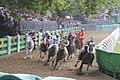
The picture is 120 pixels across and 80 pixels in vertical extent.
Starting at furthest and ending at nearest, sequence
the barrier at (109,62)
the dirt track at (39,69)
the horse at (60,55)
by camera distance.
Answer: the horse at (60,55), the dirt track at (39,69), the barrier at (109,62)

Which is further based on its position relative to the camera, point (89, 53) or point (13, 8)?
point (13, 8)

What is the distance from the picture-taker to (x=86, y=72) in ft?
51.8

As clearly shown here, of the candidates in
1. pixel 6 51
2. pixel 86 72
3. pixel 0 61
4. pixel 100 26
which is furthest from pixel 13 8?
pixel 100 26

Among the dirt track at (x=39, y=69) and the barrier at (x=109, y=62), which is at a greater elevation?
the barrier at (x=109, y=62)

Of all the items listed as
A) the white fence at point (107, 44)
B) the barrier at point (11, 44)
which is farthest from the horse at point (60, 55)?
the barrier at point (11, 44)

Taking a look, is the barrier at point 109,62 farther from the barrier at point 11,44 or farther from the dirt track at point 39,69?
the barrier at point 11,44

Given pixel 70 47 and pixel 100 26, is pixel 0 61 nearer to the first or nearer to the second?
pixel 70 47

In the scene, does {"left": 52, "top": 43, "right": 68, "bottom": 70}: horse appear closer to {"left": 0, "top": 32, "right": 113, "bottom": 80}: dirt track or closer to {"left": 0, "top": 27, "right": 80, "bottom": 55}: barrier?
{"left": 0, "top": 32, "right": 113, "bottom": 80}: dirt track

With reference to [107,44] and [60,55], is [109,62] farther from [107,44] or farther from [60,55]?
[107,44]

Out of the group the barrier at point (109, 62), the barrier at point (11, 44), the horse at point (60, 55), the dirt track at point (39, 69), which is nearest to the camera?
the barrier at point (109, 62)

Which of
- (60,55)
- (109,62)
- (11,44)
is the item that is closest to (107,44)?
(11,44)

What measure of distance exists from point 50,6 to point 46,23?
16.3 meters

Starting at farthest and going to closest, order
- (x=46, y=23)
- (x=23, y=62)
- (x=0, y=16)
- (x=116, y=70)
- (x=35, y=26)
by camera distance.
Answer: (x=46, y=23) → (x=35, y=26) → (x=0, y=16) → (x=23, y=62) → (x=116, y=70)

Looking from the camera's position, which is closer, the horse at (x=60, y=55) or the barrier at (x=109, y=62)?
the barrier at (x=109, y=62)
